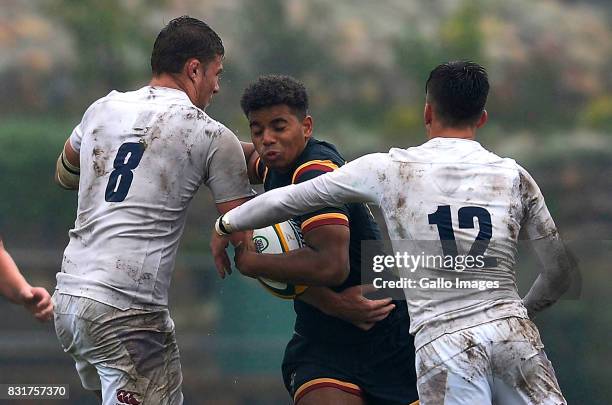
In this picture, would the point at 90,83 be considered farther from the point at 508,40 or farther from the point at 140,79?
the point at 508,40

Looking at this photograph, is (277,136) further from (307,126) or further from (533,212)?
(533,212)

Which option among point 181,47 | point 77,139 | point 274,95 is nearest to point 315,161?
point 274,95

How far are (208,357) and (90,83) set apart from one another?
3135 mm

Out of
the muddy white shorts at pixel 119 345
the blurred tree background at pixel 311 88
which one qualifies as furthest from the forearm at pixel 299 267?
the blurred tree background at pixel 311 88

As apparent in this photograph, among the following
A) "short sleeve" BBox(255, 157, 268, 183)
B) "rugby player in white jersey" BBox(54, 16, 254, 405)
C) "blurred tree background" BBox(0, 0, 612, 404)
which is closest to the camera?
"rugby player in white jersey" BBox(54, 16, 254, 405)

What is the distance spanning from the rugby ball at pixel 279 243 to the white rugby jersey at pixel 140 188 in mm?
176

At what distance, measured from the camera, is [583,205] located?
9.63 metres

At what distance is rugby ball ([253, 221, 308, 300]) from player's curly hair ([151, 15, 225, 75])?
2.26ft

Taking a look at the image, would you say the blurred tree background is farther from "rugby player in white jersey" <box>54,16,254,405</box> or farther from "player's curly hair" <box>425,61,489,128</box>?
"player's curly hair" <box>425,61,489,128</box>

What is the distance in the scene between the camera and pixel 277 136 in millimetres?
4215

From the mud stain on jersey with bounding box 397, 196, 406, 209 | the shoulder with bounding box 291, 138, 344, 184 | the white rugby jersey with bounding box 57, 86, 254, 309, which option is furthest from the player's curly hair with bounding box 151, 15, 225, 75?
the mud stain on jersey with bounding box 397, 196, 406, 209

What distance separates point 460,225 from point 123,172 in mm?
1228

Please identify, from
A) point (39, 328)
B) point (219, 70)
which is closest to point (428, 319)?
point (219, 70)

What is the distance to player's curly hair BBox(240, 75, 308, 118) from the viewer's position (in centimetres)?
423
